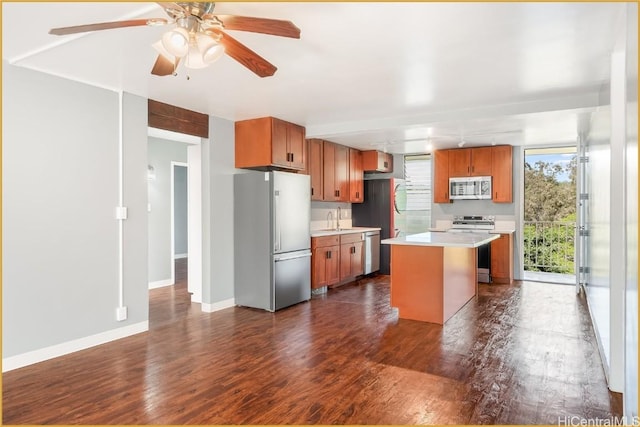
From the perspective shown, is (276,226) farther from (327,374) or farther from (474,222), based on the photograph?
(474,222)

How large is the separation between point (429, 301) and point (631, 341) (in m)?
2.39

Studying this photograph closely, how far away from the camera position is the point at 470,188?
273 inches

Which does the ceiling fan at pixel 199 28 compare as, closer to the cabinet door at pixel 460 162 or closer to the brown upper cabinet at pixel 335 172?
the brown upper cabinet at pixel 335 172

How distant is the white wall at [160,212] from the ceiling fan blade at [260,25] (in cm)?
470

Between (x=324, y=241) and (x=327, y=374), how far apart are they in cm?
293

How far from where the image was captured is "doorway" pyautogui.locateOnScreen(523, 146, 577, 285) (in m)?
6.68

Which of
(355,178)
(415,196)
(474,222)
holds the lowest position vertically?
(474,222)

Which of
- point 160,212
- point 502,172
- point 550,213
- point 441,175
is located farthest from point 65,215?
point 550,213

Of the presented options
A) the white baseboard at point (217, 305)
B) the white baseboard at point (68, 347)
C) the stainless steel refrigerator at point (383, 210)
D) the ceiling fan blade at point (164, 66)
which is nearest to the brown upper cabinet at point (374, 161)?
the stainless steel refrigerator at point (383, 210)

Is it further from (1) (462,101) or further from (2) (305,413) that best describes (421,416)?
(1) (462,101)

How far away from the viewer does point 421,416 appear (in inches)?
92.2

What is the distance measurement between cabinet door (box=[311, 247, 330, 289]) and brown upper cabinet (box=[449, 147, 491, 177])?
9.47 ft

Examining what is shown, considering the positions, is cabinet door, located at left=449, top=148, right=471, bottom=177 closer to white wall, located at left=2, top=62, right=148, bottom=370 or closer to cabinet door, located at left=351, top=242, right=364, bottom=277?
cabinet door, located at left=351, top=242, right=364, bottom=277

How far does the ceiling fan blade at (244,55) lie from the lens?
2223mm
